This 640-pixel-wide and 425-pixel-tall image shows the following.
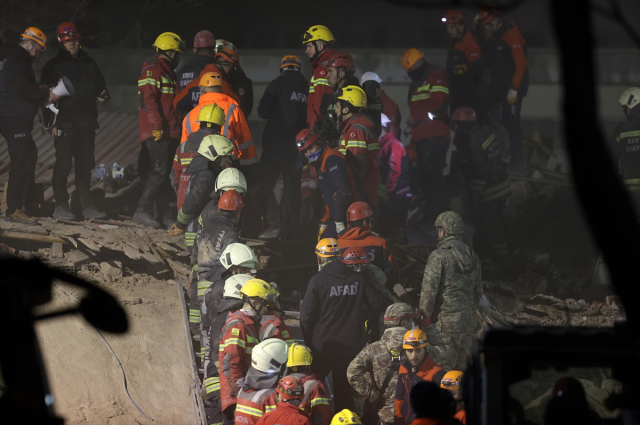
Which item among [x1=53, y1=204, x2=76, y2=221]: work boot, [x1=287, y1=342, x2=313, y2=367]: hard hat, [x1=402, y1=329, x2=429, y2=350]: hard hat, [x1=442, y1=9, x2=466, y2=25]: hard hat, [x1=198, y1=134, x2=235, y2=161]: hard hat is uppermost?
[x1=442, y1=9, x2=466, y2=25]: hard hat

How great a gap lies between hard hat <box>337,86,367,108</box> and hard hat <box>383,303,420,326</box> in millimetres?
2604

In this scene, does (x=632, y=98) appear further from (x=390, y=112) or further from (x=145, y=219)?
(x=145, y=219)

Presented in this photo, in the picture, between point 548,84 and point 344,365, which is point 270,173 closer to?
point 344,365

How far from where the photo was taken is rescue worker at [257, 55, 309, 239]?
9719 millimetres

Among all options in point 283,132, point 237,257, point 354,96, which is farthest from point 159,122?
point 237,257

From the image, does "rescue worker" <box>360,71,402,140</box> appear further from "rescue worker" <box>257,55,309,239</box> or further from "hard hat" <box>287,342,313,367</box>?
"hard hat" <box>287,342,313,367</box>

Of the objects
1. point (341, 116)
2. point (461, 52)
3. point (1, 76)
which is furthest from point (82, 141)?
point (461, 52)

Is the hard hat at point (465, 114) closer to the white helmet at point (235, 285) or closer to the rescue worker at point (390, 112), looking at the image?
the rescue worker at point (390, 112)

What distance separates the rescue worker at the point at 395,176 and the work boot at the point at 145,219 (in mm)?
3024

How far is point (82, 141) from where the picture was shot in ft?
32.8

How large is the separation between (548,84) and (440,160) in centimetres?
640

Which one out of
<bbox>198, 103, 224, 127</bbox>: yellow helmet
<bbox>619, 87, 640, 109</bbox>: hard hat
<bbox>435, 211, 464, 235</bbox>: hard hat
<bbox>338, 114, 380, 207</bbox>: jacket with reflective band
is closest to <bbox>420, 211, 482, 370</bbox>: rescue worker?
<bbox>435, 211, 464, 235</bbox>: hard hat

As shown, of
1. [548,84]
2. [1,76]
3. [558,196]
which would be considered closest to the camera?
[1,76]

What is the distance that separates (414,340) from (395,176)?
3750 mm
